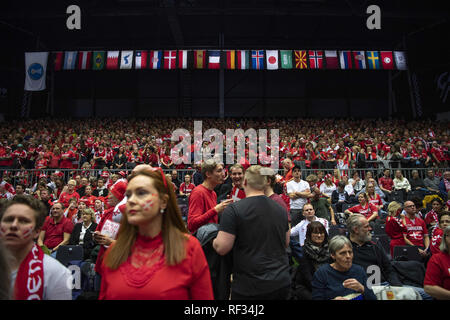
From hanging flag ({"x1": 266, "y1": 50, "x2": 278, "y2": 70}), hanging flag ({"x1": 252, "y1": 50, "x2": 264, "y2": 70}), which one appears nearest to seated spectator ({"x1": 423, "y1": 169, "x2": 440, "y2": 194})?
hanging flag ({"x1": 266, "y1": 50, "x2": 278, "y2": 70})

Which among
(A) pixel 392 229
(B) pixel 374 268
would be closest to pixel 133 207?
(B) pixel 374 268

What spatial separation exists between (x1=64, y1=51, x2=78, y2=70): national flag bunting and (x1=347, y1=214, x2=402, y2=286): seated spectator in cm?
2103

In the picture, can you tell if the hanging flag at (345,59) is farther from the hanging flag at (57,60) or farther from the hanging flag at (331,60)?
the hanging flag at (57,60)

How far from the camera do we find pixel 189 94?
2477 centimetres

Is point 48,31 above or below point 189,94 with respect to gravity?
above

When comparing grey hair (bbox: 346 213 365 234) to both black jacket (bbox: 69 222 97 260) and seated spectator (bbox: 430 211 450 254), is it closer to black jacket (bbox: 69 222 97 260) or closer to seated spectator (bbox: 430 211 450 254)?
seated spectator (bbox: 430 211 450 254)

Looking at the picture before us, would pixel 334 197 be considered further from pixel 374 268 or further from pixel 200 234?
pixel 200 234

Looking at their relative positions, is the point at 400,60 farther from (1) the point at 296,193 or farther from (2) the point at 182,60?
(1) the point at 296,193

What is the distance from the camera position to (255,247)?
2566 millimetres

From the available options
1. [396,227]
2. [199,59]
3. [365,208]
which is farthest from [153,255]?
[199,59]

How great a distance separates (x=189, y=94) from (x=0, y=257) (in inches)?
943

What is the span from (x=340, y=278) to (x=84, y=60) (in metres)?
21.5

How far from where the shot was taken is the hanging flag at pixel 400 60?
2042 cm

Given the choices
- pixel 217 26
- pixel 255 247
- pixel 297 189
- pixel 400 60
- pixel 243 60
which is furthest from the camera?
pixel 217 26
